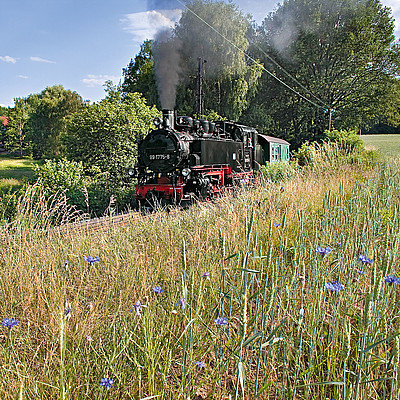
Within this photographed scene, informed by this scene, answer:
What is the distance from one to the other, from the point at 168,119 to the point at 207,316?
27.0 ft

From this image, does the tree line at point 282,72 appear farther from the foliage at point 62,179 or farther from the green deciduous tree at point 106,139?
the foliage at point 62,179

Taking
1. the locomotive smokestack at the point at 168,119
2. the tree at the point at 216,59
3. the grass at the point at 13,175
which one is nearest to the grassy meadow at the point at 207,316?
the locomotive smokestack at the point at 168,119

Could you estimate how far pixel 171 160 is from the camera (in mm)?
9594

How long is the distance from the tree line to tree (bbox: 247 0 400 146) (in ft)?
0.25

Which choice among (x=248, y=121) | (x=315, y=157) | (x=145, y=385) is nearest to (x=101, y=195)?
(x=315, y=157)

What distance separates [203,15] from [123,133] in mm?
13292

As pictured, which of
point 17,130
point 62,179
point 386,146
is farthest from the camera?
point 17,130

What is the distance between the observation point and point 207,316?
7.71 ft

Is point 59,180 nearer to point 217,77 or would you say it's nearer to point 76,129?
point 76,129

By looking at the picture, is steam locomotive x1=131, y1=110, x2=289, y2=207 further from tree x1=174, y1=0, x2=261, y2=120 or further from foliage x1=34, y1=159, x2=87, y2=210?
tree x1=174, y1=0, x2=261, y2=120

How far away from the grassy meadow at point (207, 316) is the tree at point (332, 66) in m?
25.3

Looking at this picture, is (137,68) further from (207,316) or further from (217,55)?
(207,316)

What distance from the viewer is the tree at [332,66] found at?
27391mm

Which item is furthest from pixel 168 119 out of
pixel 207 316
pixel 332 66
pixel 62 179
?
pixel 332 66
